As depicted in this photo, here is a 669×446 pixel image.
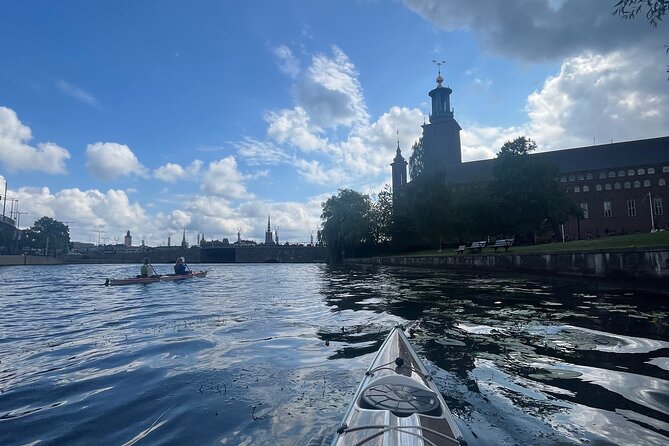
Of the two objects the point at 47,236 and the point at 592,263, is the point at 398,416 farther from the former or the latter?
the point at 47,236

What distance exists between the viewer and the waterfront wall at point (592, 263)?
1553cm

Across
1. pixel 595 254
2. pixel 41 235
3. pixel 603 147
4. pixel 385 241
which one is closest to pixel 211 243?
pixel 41 235

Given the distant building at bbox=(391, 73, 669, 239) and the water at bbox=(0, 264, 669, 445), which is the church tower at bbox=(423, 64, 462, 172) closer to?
the distant building at bbox=(391, 73, 669, 239)

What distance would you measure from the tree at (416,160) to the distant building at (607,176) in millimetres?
11050

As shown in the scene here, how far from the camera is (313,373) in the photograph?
655 centimetres

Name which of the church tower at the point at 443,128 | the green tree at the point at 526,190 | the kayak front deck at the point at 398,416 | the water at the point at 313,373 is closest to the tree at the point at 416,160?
the green tree at the point at 526,190

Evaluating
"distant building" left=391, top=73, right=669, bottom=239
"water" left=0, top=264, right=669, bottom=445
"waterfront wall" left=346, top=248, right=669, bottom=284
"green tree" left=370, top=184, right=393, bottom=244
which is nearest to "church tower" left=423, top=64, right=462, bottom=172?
"distant building" left=391, top=73, right=669, bottom=239

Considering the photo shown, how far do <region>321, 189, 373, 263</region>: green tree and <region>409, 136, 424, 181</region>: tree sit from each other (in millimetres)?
12501

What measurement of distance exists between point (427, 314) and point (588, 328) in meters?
4.11

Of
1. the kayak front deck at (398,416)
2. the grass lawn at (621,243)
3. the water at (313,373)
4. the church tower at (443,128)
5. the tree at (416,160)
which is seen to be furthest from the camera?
the church tower at (443,128)

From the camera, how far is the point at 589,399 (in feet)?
16.4

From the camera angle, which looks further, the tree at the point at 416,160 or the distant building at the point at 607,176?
the distant building at the point at 607,176

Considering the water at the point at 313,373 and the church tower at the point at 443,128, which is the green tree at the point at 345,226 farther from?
the water at the point at 313,373

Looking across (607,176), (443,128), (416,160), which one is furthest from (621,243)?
(607,176)
